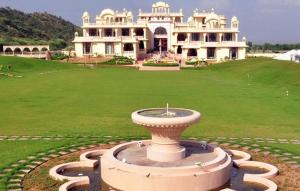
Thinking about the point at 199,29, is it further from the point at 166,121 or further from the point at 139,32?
the point at 166,121

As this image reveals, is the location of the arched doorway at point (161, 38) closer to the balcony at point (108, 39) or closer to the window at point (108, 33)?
the window at point (108, 33)

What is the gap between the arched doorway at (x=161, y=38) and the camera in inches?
4515

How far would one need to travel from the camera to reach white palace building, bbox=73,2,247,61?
327ft

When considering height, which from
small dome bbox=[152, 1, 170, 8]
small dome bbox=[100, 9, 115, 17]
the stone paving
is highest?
small dome bbox=[152, 1, 170, 8]

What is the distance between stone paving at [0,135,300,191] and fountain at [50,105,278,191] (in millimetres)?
1450

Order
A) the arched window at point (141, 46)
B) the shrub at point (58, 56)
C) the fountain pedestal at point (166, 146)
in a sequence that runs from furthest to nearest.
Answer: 1. the arched window at point (141, 46)
2. the shrub at point (58, 56)
3. the fountain pedestal at point (166, 146)

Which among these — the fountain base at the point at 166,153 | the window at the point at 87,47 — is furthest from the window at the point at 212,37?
the fountain base at the point at 166,153

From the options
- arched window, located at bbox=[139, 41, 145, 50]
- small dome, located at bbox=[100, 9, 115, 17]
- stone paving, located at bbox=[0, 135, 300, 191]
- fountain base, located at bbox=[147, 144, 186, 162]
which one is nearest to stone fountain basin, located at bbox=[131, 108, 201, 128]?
fountain base, located at bbox=[147, 144, 186, 162]

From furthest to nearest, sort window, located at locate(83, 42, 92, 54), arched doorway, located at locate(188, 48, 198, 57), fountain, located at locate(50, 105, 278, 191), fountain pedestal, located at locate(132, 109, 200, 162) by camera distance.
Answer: arched doorway, located at locate(188, 48, 198, 57), window, located at locate(83, 42, 92, 54), fountain pedestal, located at locate(132, 109, 200, 162), fountain, located at locate(50, 105, 278, 191)

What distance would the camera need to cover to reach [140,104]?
34.5 m

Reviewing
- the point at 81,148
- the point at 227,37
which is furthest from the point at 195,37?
the point at 81,148

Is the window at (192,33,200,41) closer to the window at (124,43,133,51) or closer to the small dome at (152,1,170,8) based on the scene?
the window at (124,43,133,51)

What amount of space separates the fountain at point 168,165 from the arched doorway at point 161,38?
3833 inches

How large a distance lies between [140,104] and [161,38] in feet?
271
